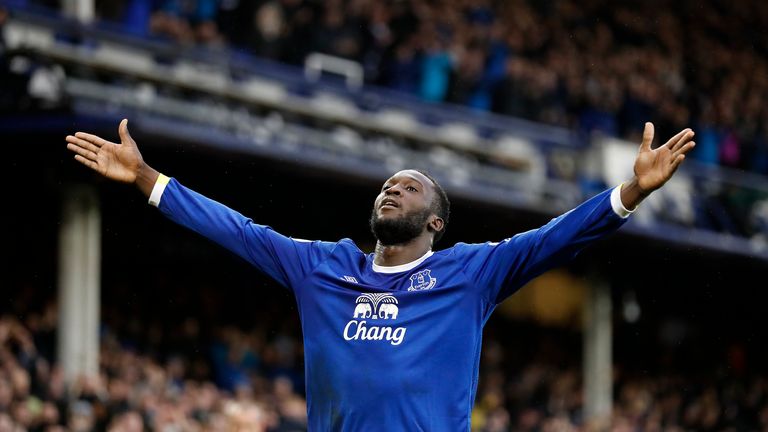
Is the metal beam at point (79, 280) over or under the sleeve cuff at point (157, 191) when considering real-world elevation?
over

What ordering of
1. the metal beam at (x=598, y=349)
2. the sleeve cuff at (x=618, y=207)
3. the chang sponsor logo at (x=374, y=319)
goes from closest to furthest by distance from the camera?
the sleeve cuff at (x=618, y=207) → the chang sponsor logo at (x=374, y=319) → the metal beam at (x=598, y=349)

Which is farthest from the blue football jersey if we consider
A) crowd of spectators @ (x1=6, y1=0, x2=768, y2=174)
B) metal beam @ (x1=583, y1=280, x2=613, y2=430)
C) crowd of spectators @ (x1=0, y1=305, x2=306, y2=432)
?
metal beam @ (x1=583, y1=280, x2=613, y2=430)

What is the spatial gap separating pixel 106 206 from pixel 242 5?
268 centimetres

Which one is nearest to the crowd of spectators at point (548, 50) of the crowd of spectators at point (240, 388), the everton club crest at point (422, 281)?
the crowd of spectators at point (240, 388)

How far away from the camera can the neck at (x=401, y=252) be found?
6.88 meters

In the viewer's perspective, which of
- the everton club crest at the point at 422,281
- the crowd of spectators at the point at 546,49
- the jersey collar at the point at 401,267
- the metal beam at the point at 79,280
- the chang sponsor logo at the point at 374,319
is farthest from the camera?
the crowd of spectators at the point at 546,49

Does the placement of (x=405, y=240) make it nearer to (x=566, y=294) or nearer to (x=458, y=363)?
(x=458, y=363)

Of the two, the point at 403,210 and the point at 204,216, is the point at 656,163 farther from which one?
the point at 204,216

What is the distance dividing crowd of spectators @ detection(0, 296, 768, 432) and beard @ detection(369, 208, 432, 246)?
11.1 feet

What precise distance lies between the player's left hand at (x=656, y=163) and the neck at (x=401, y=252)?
99cm

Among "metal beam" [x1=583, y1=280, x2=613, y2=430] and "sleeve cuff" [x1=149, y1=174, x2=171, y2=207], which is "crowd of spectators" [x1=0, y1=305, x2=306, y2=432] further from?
"metal beam" [x1=583, y1=280, x2=613, y2=430]

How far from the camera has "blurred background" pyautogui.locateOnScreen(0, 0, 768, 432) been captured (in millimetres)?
15672

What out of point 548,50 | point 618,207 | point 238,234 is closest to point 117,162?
point 238,234

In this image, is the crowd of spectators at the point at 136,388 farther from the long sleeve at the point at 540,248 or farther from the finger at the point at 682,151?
the finger at the point at 682,151
